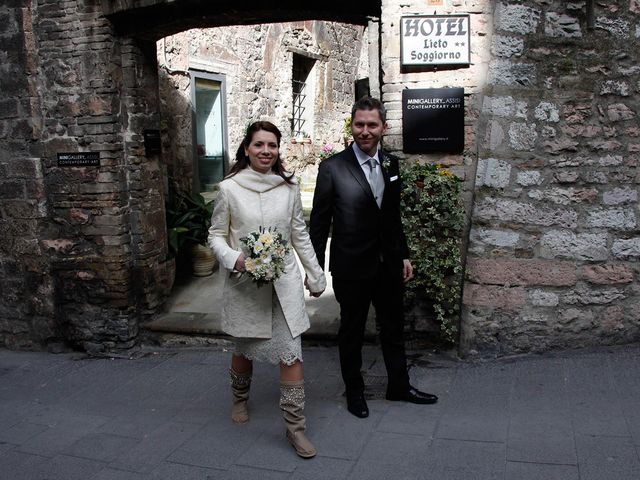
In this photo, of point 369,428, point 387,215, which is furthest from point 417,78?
point 369,428

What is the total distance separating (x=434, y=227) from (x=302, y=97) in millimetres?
7785

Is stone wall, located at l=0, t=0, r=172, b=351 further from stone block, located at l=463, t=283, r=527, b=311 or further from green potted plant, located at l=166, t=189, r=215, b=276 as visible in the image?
stone block, located at l=463, t=283, r=527, b=311

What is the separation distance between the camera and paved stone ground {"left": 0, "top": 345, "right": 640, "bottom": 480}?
9.76 ft

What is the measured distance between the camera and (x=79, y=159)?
501 centimetres

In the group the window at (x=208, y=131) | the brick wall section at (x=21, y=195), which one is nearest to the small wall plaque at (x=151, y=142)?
the brick wall section at (x=21, y=195)

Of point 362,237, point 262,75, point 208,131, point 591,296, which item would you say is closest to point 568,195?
point 591,296

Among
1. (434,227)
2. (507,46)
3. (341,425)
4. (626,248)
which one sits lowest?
(341,425)

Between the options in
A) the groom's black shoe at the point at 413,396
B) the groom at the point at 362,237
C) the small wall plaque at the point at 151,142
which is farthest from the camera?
the small wall plaque at the point at 151,142

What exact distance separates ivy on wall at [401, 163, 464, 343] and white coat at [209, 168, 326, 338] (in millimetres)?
1173

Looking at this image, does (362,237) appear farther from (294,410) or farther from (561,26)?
(561,26)

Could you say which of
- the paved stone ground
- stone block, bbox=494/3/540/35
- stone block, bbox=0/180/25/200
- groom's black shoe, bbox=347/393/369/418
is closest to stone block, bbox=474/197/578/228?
the paved stone ground

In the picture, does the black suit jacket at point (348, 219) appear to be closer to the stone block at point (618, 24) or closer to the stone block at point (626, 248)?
the stone block at point (626, 248)

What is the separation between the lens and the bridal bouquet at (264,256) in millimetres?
2955

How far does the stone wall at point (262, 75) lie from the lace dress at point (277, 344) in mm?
4250
